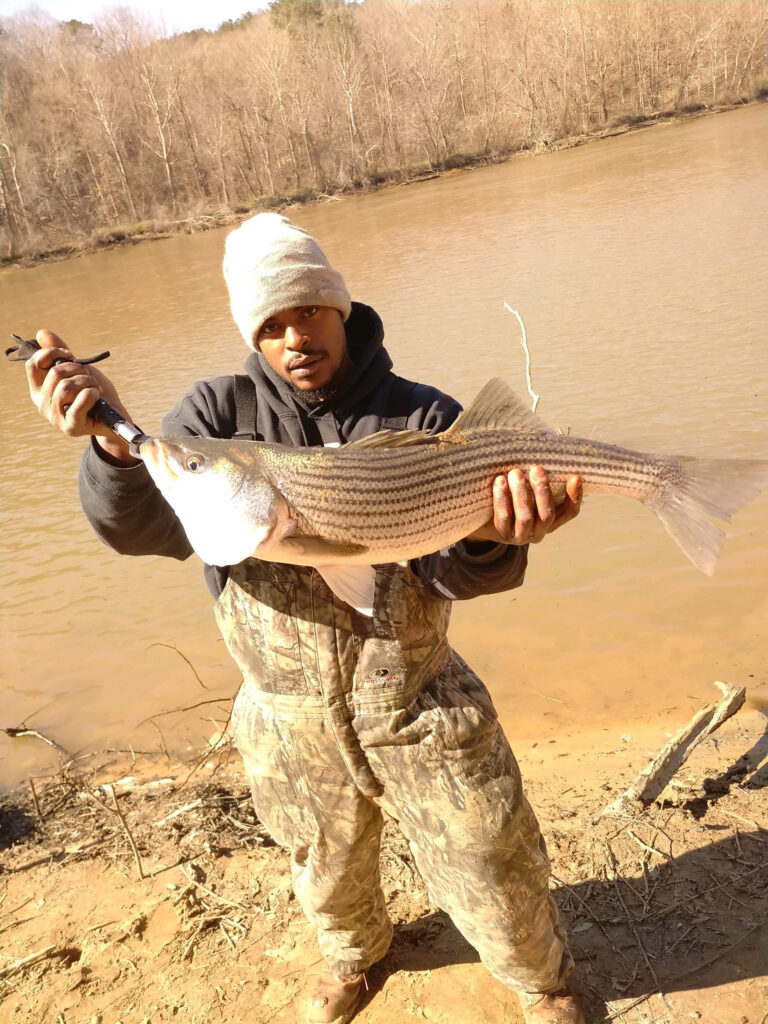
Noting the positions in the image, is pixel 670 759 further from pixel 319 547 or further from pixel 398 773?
pixel 319 547

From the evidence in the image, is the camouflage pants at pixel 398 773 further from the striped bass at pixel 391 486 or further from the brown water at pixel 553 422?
the brown water at pixel 553 422

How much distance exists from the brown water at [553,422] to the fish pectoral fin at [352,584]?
112cm

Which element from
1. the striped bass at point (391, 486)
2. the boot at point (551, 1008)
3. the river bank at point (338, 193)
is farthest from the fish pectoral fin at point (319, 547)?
the river bank at point (338, 193)

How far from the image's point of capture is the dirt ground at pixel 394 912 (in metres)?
3.05

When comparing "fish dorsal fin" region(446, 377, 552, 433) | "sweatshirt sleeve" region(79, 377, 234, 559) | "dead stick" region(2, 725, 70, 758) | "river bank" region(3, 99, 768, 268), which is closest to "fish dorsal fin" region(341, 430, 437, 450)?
"fish dorsal fin" region(446, 377, 552, 433)

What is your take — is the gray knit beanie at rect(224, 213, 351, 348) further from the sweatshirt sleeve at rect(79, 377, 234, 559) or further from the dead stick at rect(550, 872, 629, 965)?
the dead stick at rect(550, 872, 629, 965)

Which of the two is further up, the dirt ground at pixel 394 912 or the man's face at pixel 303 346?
the man's face at pixel 303 346

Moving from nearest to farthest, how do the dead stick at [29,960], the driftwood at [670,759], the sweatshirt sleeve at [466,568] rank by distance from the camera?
the sweatshirt sleeve at [466,568] < the dead stick at [29,960] < the driftwood at [670,759]

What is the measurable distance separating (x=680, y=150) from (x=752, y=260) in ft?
62.7

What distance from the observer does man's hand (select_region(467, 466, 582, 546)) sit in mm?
2531

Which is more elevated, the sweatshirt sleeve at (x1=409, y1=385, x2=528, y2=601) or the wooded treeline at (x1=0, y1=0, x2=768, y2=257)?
the wooded treeline at (x1=0, y1=0, x2=768, y2=257)

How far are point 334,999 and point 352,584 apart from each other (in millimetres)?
1808

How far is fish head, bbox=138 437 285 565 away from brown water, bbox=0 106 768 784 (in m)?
1.36

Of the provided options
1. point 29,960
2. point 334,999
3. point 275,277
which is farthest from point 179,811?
point 275,277
